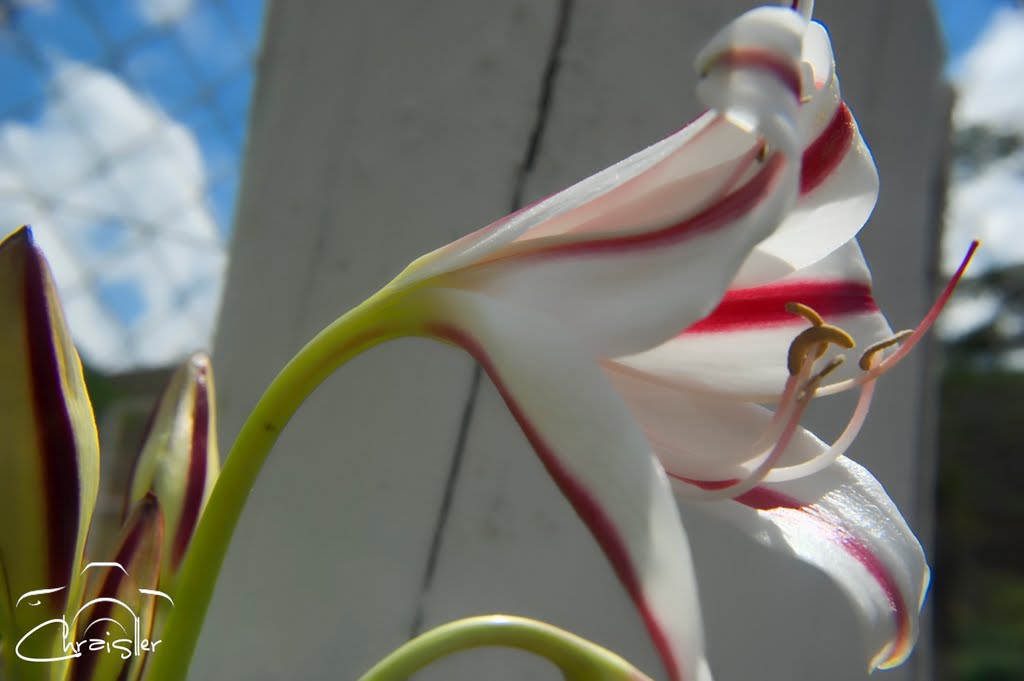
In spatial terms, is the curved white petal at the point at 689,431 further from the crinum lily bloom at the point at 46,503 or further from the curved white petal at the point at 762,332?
the crinum lily bloom at the point at 46,503

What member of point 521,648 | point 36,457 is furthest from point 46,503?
point 521,648

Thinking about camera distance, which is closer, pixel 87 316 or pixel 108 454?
pixel 108 454

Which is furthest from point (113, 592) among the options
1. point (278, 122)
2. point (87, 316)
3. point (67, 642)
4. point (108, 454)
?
point (87, 316)

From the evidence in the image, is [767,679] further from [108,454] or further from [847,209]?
[108,454]

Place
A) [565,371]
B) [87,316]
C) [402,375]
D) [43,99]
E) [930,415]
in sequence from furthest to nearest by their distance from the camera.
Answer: [87,316], [43,99], [930,415], [402,375], [565,371]

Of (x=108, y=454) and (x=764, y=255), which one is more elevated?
(x=108, y=454)
